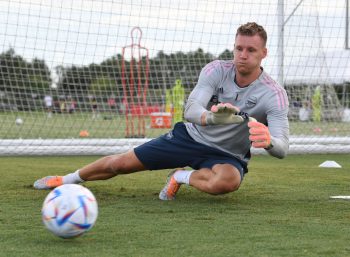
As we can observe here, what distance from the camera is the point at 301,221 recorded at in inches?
187

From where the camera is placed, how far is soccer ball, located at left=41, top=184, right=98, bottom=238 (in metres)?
3.92

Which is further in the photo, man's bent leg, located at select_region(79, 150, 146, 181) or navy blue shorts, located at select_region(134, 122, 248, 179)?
man's bent leg, located at select_region(79, 150, 146, 181)

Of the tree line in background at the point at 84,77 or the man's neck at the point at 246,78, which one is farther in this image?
the tree line in background at the point at 84,77

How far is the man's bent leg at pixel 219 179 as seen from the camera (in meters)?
5.50

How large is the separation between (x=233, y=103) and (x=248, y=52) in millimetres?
424

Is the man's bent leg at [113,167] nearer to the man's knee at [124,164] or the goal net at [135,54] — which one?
the man's knee at [124,164]

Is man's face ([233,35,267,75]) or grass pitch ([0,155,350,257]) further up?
man's face ([233,35,267,75])

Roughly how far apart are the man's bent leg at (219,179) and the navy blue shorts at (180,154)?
0.09 m

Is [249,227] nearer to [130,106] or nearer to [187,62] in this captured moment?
[187,62]

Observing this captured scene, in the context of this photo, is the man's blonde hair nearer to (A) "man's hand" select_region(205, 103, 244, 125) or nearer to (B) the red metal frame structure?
(A) "man's hand" select_region(205, 103, 244, 125)

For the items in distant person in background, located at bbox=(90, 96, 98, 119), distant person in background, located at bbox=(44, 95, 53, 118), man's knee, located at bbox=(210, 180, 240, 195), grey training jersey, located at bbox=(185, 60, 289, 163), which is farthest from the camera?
distant person in background, located at bbox=(90, 96, 98, 119)

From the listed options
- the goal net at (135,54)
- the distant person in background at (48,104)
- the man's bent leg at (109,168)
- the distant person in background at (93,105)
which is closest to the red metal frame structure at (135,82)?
the goal net at (135,54)

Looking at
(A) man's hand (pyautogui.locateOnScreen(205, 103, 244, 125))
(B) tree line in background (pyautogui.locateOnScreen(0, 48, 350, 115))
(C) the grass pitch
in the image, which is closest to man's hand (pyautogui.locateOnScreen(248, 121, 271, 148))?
(A) man's hand (pyautogui.locateOnScreen(205, 103, 244, 125))

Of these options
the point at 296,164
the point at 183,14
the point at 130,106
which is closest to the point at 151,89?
the point at 130,106
